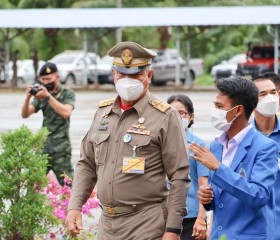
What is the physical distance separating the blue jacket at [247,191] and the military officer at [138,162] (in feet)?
0.81

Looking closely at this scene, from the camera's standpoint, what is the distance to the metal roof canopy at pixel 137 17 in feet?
126

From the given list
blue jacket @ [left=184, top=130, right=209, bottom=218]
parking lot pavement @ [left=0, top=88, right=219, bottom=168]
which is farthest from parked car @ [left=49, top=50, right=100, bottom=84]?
blue jacket @ [left=184, top=130, right=209, bottom=218]

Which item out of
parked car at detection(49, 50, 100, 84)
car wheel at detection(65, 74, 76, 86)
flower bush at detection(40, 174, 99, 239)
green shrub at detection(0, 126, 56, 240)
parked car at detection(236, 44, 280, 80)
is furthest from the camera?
car wheel at detection(65, 74, 76, 86)

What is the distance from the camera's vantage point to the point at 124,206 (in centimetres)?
500

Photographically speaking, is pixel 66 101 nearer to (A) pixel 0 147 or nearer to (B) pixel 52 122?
(B) pixel 52 122

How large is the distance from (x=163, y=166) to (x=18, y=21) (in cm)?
3576

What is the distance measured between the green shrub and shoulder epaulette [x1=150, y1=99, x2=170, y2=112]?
10.0 ft

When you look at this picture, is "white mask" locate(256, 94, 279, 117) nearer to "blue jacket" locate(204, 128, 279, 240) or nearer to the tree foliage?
"blue jacket" locate(204, 128, 279, 240)

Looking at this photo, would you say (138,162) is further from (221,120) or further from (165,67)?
(165,67)

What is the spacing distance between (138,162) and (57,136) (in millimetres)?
5570

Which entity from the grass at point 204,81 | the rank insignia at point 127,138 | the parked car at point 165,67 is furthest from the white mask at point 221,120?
the grass at point 204,81

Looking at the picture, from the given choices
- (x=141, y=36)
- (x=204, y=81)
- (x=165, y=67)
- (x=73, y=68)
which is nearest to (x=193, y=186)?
(x=165, y=67)

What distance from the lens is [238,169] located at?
4.80 m

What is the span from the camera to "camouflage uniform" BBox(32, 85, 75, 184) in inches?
408
